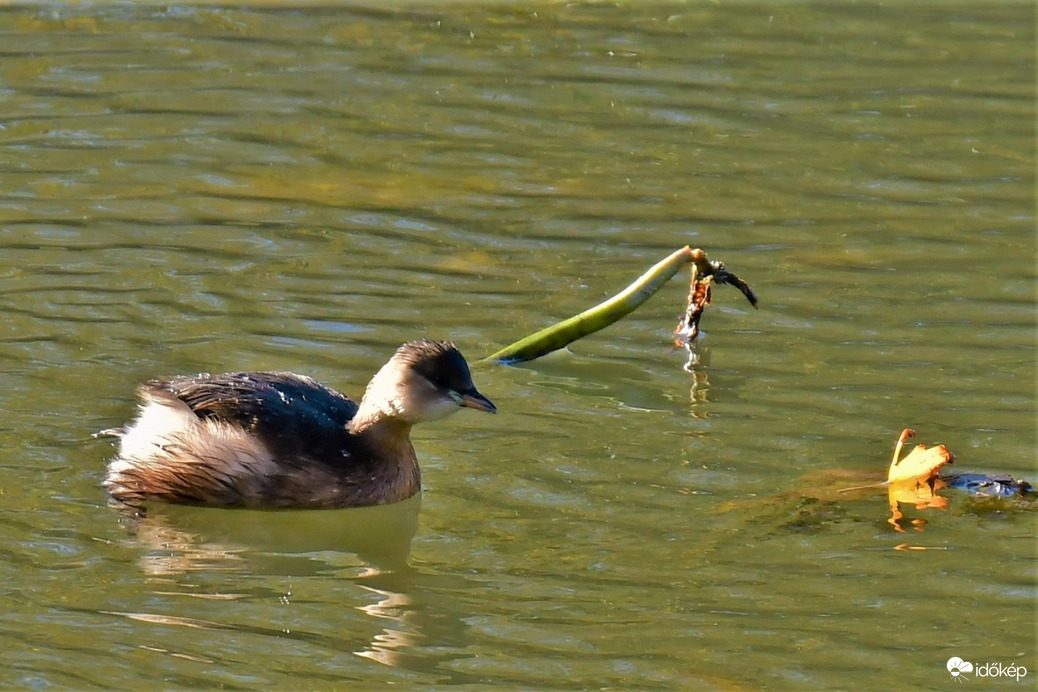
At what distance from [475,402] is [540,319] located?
5.83 feet

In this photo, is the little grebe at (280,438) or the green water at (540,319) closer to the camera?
the green water at (540,319)

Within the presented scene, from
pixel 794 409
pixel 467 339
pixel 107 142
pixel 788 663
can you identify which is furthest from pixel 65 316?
pixel 788 663

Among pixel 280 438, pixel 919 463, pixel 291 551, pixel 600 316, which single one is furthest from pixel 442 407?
pixel 919 463

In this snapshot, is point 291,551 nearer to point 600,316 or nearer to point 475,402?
point 475,402

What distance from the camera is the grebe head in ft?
24.6

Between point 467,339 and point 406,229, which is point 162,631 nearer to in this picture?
point 467,339

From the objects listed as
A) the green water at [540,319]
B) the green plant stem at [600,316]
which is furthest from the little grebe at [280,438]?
the green plant stem at [600,316]

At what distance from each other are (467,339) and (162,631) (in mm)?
3210

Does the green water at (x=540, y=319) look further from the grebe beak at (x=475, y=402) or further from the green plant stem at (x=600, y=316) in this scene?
the grebe beak at (x=475, y=402)

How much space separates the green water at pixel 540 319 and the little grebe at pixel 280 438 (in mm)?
134

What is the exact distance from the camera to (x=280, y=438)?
7465 mm

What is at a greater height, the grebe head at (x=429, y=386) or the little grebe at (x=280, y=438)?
the grebe head at (x=429, y=386)

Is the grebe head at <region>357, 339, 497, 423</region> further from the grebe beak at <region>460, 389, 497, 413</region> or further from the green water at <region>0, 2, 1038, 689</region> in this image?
the green water at <region>0, 2, 1038, 689</region>

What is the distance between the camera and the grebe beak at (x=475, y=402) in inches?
295
